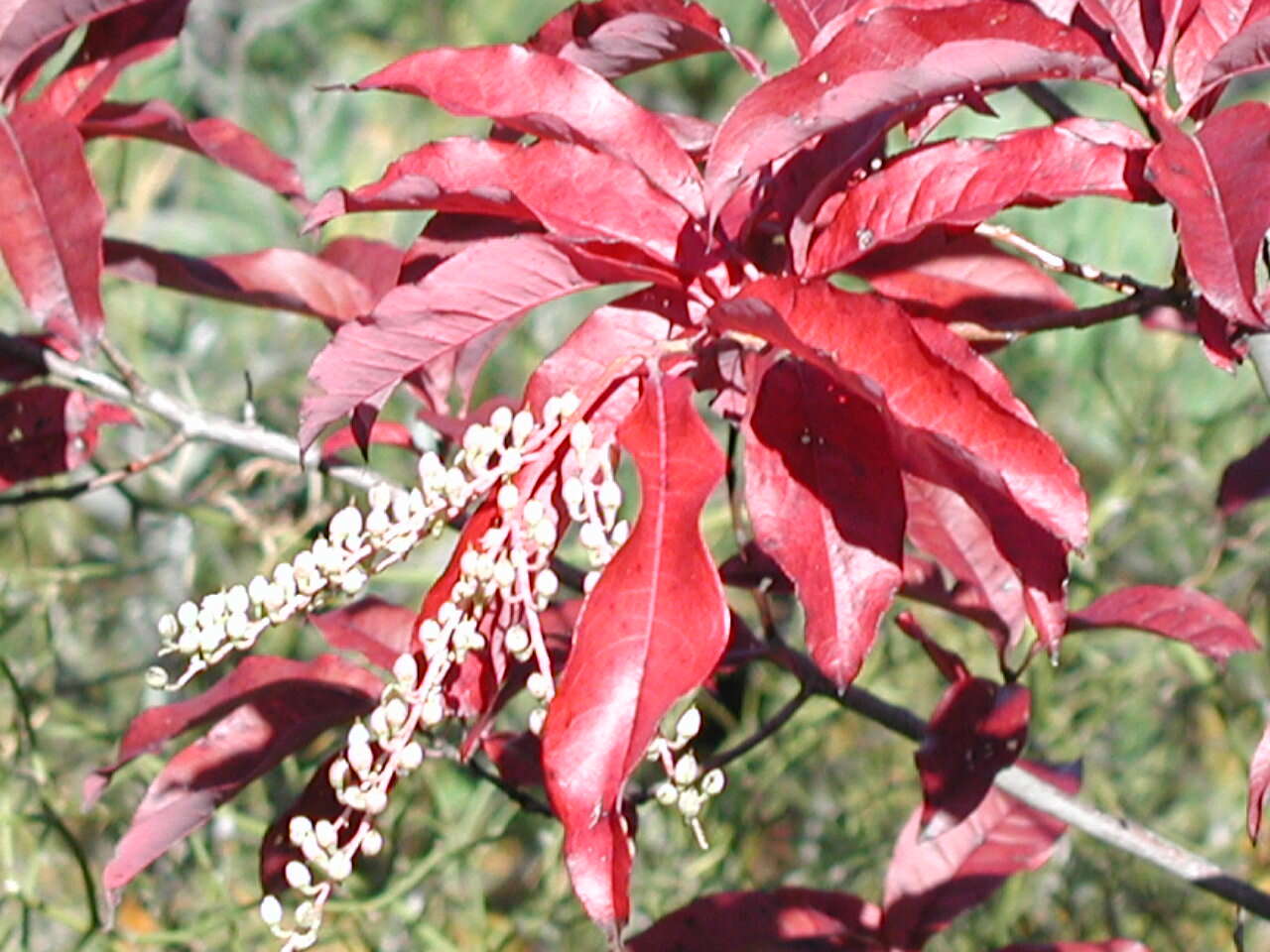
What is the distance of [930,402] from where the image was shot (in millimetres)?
624

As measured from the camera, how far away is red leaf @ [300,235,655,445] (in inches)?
27.8

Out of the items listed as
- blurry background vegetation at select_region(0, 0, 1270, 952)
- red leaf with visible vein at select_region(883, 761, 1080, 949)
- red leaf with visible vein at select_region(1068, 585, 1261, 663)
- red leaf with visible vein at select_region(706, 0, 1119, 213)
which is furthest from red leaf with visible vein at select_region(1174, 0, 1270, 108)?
blurry background vegetation at select_region(0, 0, 1270, 952)

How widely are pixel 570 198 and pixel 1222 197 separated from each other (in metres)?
0.27

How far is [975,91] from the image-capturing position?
27.1 inches

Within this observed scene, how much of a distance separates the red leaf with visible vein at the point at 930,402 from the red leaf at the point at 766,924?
1.42ft

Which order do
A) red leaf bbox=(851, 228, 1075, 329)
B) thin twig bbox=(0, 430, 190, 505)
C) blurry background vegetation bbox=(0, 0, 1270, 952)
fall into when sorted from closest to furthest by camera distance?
red leaf bbox=(851, 228, 1075, 329), thin twig bbox=(0, 430, 190, 505), blurry background vegetation bbox=(0, 0, 1270, 952)

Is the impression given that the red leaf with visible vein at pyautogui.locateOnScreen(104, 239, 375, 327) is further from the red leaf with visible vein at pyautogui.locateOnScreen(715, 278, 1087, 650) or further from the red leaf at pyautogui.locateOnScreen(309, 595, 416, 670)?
the red leaf with visible vein at pyautogui.locateOnScreen(715, 278, 1087, 650)

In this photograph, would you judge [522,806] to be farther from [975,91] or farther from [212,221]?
[212,221]

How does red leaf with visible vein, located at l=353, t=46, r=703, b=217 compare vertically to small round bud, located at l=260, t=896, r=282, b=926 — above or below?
above

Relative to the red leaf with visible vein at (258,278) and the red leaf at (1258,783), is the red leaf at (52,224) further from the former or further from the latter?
the red leaf at (1258,783)

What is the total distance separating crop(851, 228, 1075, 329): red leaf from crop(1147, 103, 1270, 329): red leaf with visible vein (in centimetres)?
18

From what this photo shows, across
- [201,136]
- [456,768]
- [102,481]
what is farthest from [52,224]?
[456,768]

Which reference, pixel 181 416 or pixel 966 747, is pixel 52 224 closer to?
pixel 181 416

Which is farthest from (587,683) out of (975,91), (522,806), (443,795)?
(443,795)
